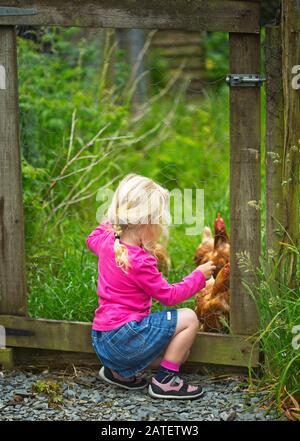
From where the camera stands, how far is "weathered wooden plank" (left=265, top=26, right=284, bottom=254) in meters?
3.22

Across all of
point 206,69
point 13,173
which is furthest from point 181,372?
point 206,69

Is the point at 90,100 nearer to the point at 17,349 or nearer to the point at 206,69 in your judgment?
the point at 17,349

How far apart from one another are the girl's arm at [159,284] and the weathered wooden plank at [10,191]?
646 mm

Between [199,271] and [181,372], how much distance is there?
1.78 ft

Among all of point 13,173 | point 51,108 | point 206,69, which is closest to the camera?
point 13,173

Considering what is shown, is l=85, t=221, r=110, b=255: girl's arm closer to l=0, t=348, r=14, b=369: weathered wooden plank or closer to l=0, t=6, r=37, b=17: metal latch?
l=0, t=348, r=14, b=369: weathered wooden plank

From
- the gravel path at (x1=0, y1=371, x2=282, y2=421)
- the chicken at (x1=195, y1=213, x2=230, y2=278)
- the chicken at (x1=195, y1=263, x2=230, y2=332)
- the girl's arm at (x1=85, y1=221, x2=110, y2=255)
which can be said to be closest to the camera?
the gravel path at (x1=0, y1=371, x2=282, y2=421)

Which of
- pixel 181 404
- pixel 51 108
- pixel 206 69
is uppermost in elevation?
pixel 206 69

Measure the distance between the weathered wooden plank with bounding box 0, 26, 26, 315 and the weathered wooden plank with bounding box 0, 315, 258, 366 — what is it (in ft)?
0.24

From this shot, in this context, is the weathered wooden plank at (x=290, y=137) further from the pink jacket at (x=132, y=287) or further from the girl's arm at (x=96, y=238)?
the girl's arm at (x=96, y=238)

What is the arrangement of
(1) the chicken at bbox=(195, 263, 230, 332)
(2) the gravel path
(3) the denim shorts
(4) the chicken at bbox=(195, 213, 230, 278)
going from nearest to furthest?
(2) the gravel path
(3) the denim shorts
(1) the chicken at bbox=(195, 263, 230, 332)
(4) the chicken at bbox=(195, 213, 230, 278)

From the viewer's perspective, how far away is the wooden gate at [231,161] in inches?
128

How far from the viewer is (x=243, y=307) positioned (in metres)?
3.45

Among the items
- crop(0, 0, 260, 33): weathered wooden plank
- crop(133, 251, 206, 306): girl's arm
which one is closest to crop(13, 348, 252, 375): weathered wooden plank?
crop(133, 251, 206, 306): girl's arm
